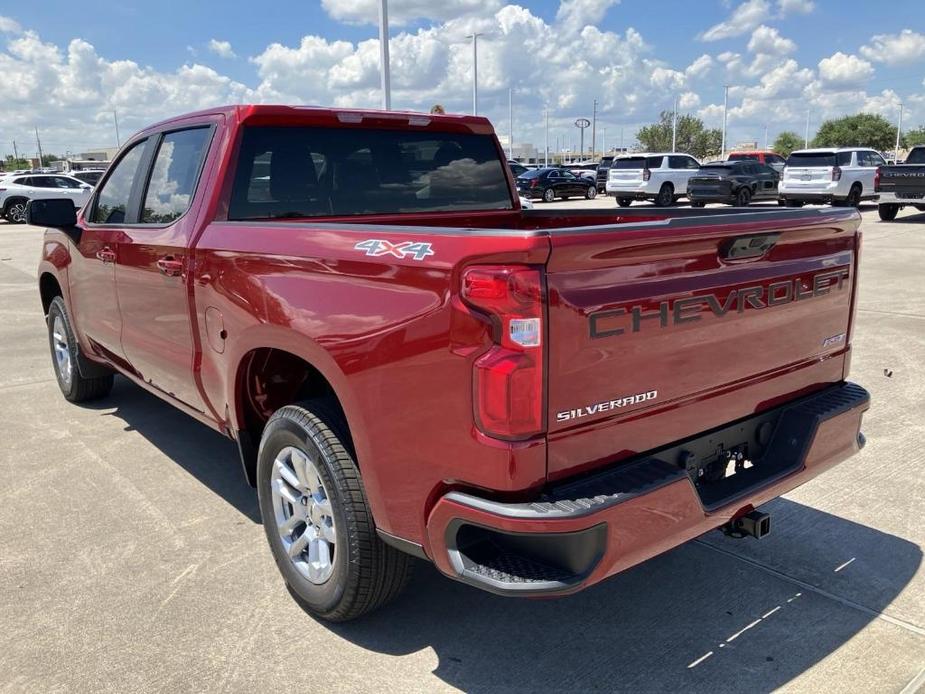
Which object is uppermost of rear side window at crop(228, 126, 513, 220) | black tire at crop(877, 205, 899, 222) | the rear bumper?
rear side window at crop(228, 126, 513, 220)

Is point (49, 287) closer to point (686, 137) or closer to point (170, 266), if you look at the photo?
point (170, 266)

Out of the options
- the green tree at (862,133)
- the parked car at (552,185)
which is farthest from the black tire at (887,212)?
the green tree at (862,133)

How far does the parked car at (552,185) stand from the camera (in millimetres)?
30859

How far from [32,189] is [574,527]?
29.2 m

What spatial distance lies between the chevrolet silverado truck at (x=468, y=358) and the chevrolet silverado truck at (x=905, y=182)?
17718mm

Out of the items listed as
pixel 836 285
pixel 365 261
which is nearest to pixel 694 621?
pixel 836 285

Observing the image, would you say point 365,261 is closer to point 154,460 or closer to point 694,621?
point 694,621

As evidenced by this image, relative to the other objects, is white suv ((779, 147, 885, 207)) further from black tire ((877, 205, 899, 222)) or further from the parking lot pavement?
the parking lot pavement

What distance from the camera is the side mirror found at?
185 inches

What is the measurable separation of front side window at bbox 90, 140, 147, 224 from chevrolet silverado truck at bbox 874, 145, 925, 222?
18.8 m

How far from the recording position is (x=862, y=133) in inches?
3501

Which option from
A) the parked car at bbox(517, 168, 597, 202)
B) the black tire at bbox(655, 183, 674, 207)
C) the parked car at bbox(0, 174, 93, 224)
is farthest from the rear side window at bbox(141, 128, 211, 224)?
the parked car at bbox(517, 168, 597, 202)

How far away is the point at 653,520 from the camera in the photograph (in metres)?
2.41

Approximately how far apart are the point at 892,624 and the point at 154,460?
→ 3.96m
